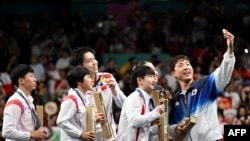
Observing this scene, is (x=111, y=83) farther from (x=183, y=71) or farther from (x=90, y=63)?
(x=183, y=71)

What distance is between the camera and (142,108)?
8.85m

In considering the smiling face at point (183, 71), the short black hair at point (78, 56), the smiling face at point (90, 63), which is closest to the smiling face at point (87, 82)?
the smiling face at point (90, 63)

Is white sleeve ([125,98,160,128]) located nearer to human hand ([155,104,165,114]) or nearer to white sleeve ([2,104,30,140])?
human hand ([155,104,165,114])

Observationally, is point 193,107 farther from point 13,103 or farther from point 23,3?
point 23,3

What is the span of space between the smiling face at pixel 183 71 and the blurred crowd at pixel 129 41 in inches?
246

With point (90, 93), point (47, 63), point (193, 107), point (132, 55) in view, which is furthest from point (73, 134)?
point (132, 55)

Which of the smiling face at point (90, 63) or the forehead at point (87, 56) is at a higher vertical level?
the forehead at point (87, 56)

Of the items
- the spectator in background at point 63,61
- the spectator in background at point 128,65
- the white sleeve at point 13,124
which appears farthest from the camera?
the spectator in background at point 128,65

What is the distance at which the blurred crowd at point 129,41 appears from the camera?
16.8 metres

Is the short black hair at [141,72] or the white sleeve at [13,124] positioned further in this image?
the short black hair at [141,72]

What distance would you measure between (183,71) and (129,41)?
1092cm

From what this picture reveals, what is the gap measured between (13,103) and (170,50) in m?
11.5

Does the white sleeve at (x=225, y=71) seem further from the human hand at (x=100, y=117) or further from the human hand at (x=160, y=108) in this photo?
the human hand at (x=100, y=117)

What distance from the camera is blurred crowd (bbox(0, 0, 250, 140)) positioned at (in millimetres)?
16781
